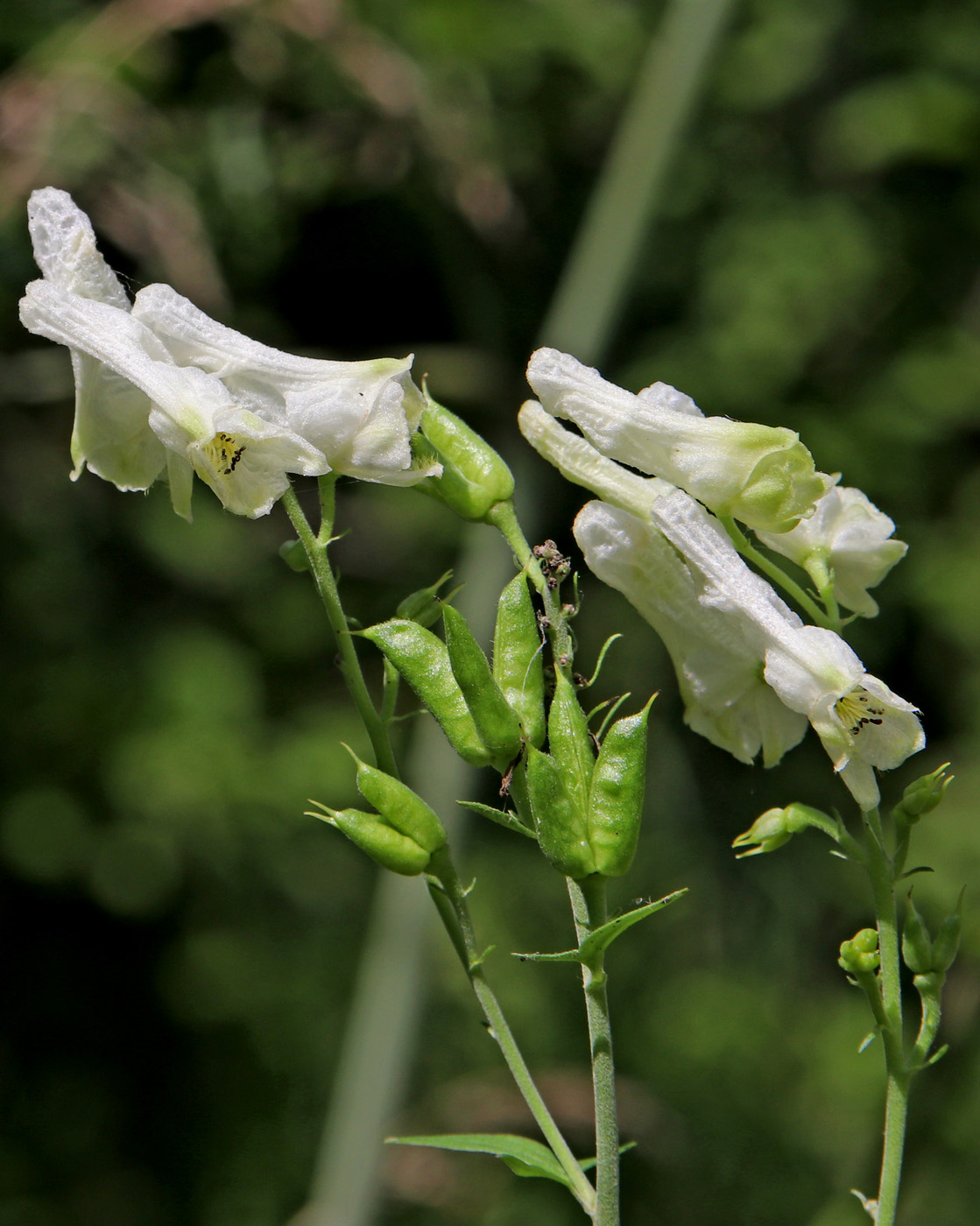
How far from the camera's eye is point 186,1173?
373 cm

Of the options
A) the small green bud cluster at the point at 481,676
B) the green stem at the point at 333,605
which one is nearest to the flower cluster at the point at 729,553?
the small green bud cluster at the point at 481,676

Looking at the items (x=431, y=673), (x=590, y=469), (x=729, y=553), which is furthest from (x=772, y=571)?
(x=431, y=673)

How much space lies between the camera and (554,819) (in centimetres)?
87

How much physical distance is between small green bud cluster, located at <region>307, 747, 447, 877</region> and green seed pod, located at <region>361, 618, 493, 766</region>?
56 mm

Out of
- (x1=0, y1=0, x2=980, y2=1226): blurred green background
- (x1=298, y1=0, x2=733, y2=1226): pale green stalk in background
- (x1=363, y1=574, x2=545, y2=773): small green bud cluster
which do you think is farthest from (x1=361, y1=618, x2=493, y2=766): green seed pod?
(x1=0, y1=0, x2=980, y2=1226): blurred green background

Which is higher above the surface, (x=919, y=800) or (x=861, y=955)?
(x=919, y=800)

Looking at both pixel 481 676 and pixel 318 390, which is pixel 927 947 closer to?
pixel 481 676

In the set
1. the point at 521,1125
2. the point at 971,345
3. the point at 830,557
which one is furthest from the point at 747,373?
the point at 830,557

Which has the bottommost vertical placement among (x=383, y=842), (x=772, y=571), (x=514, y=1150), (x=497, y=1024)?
(x=514, y=1150)

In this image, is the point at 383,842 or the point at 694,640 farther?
the point at 694,640

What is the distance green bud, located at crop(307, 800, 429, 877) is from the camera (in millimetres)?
932

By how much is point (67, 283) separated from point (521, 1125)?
281cm

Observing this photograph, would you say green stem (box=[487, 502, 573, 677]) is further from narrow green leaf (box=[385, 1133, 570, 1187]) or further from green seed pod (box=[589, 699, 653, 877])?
narrow green leaf (box=[385, 1133, 570, 1187])

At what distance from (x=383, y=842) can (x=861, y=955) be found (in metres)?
0.38
